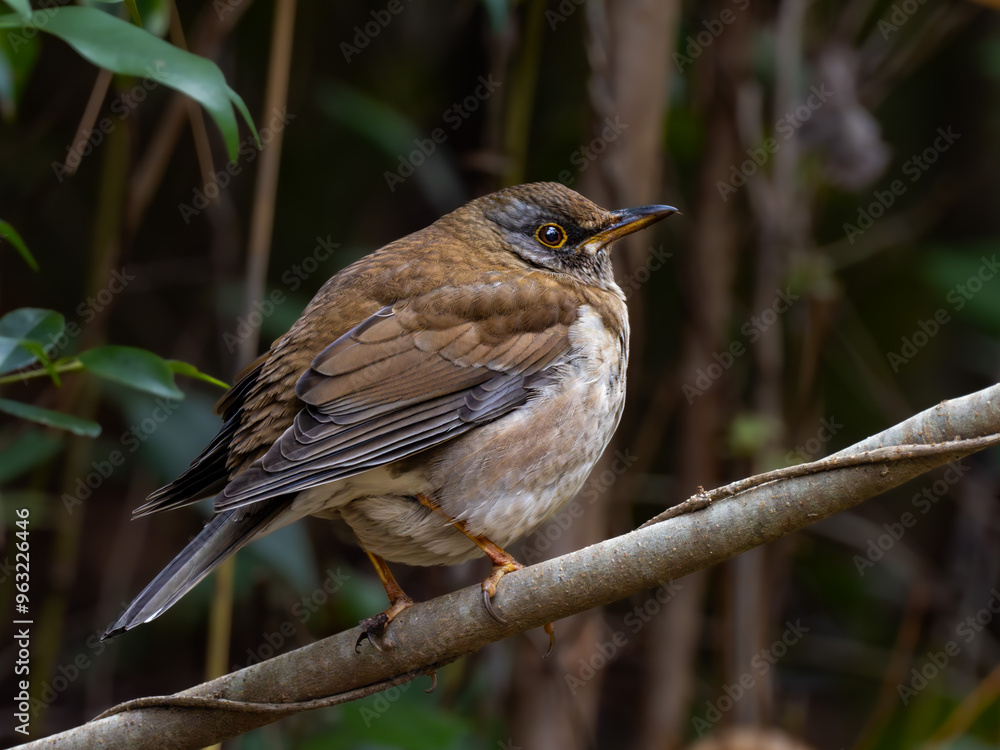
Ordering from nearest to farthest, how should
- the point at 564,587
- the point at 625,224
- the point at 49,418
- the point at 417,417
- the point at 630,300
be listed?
the point at 564,587 → the point at 49,418 → the point at 417,417 → the point at 625,224 → the point at 630,300

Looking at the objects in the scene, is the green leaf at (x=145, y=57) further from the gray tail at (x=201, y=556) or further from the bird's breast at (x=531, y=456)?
the bird's breast at (x=531, y=456)

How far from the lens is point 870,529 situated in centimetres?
580

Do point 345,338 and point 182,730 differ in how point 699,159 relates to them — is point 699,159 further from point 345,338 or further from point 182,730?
point 182,730

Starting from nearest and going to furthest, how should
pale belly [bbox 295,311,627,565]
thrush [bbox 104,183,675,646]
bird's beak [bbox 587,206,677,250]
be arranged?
1. thrush [bbox 104,183,675,646]
2. pale belly [bbox 295,311,627,565]
3. bird's beak [bbox 587,206,677,250]

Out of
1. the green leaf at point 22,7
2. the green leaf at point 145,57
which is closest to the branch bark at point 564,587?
the green leaf at point 145,57

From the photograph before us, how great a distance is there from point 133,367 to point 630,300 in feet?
7.53

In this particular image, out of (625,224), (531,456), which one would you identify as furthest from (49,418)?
(625,224)

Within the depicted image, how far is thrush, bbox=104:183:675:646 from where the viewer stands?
2641 millimetres

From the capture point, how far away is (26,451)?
3.88 metres

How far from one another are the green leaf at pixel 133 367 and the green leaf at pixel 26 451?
4.76ft

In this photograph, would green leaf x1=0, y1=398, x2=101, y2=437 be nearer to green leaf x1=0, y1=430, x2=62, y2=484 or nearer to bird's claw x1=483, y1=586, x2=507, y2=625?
bird's claw x1=483, y1=586, x2=507, y2=625

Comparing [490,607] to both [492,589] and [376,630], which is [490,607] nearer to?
[492,589]

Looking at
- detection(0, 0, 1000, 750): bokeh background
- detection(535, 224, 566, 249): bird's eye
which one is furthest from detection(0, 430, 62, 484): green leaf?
detection(535, 224, 566, 249): bird's eye

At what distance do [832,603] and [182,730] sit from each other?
4.49 m
